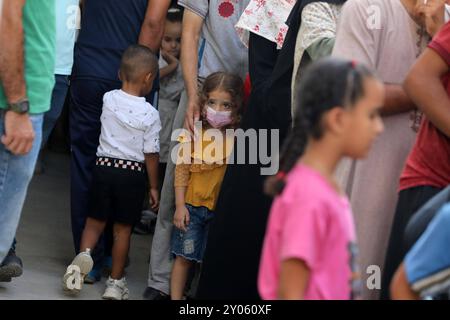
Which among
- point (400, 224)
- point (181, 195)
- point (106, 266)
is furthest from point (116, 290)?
point (400, 224)

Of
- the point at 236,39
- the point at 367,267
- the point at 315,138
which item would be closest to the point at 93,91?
the point at 236,39

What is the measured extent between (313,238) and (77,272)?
3.09 meters

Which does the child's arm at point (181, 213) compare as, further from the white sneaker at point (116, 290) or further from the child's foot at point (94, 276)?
the child's foot at point (94, 276)

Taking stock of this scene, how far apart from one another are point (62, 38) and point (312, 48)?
1.64 m

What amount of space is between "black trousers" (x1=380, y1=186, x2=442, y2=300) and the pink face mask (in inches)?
66.3

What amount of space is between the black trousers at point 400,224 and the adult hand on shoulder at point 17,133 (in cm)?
150

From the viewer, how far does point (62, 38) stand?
6.04m

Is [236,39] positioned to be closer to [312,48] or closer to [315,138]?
[312,48]

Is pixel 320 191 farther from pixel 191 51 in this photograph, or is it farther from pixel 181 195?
pixel 191 51

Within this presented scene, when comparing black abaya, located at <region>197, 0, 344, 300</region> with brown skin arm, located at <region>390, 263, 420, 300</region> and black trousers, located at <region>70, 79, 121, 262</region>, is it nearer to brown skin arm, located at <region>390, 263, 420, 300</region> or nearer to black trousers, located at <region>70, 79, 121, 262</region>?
black trousers, located at <region>70, 79, 121, 262</region>

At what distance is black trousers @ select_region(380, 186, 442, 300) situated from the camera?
13.6 ft

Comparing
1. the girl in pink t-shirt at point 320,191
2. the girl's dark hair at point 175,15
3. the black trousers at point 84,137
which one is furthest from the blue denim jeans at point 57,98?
the girl in pink t-shirt at point 320,191

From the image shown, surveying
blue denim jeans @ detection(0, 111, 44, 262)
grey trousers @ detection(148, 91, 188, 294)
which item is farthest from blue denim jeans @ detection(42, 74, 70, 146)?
blue denim jeans @ detection(0, 111, 44, 262)

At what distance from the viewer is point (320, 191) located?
3.14 metres
